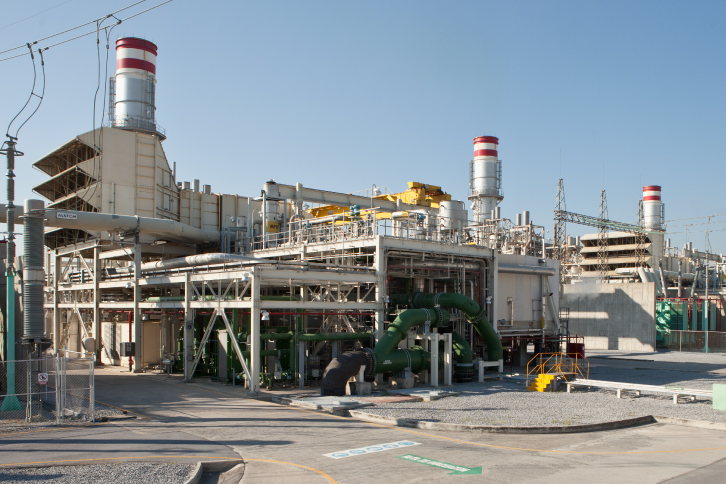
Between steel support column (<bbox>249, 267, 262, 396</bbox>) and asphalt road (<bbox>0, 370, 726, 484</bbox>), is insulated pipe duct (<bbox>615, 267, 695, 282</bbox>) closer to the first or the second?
steel support column (<bbox>249, 267, 262, 396</bbox>)

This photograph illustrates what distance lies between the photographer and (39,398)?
56.7 feet

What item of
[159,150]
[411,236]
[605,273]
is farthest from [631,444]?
[605,273]

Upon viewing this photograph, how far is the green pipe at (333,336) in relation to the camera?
23.2 metres

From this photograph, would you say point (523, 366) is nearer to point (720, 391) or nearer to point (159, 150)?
point (720, 391)

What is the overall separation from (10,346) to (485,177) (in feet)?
152

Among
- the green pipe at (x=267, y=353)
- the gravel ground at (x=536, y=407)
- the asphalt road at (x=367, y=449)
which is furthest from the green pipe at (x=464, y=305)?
the asphalt road at (x=367, y=449)

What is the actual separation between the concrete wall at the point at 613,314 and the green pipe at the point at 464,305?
22488mm

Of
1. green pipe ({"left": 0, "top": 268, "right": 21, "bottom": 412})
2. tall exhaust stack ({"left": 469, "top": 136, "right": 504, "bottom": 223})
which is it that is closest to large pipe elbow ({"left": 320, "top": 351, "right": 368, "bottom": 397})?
green pipe ({"left": 0, "top": 268, "right": 21, "bottom": 412})

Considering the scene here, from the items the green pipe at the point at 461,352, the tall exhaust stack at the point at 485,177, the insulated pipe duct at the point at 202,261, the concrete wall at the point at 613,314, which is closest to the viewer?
the green pipe at the point at 461,352

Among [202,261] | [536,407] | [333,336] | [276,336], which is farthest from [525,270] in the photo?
[202,261]

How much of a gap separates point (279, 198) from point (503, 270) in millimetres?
13006

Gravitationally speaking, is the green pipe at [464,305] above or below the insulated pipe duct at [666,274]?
below

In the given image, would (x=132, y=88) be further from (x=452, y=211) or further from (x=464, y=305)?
(x=464, y=305)

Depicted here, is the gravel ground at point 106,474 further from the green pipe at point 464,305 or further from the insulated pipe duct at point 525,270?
the insulated pipe duct at point 525,270
